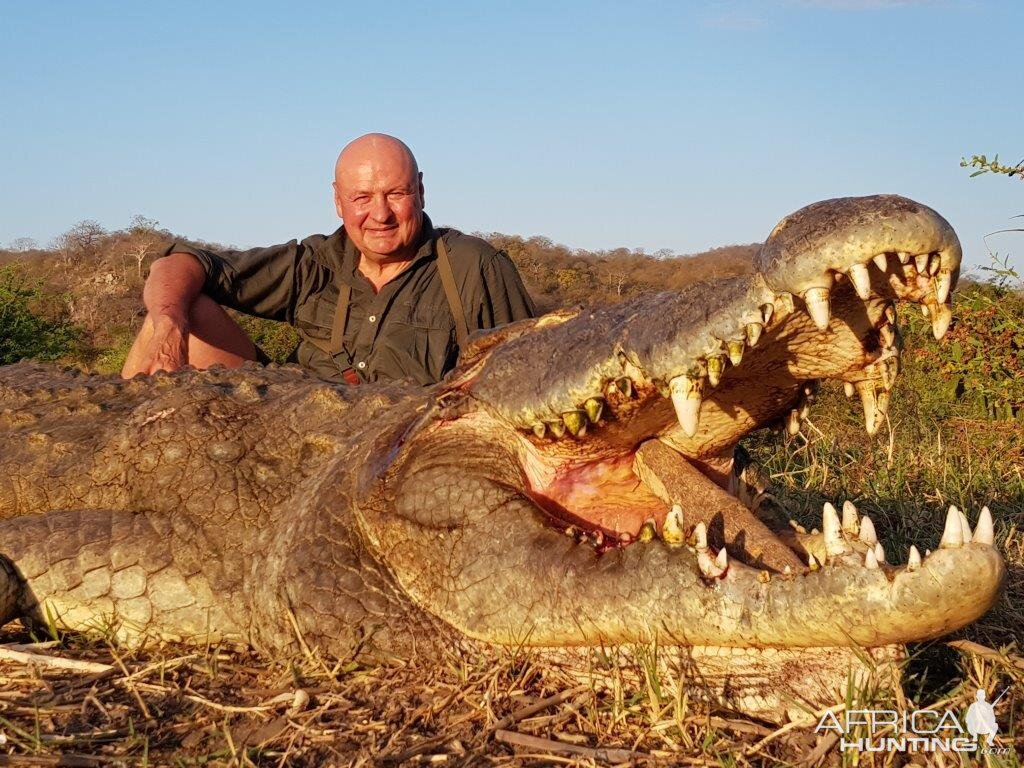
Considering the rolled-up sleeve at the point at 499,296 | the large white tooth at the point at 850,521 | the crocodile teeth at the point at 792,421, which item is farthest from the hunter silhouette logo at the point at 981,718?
the rolled-up sleeve at the point at 499,296

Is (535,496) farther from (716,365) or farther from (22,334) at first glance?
(22,334)

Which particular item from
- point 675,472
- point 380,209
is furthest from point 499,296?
point 675,472

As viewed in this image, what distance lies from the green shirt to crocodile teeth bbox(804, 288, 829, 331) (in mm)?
4061

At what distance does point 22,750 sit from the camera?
7.48ft

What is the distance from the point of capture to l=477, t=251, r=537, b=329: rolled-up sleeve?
20.5 ft

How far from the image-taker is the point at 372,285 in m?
6.25

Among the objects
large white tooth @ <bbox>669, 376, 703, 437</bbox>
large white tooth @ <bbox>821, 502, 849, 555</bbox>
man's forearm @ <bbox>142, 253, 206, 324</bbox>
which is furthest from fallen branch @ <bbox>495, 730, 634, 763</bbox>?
man's forearm @ <bbox>142, 253, 206, 324</bbox>

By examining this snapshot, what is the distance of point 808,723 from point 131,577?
7.08ft

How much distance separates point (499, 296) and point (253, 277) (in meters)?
1.56

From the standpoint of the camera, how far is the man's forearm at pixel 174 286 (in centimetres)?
540

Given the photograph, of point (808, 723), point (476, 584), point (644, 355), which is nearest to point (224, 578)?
point (476, 584)

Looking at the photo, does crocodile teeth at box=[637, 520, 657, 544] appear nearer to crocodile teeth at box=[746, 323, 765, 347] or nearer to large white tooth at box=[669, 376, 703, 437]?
large white tooth at box=[669, 376, 703, 437]

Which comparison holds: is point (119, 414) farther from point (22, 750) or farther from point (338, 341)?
point (338, 341)

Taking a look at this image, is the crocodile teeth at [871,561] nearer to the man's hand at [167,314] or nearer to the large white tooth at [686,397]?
the large white tooth at [686,397]
